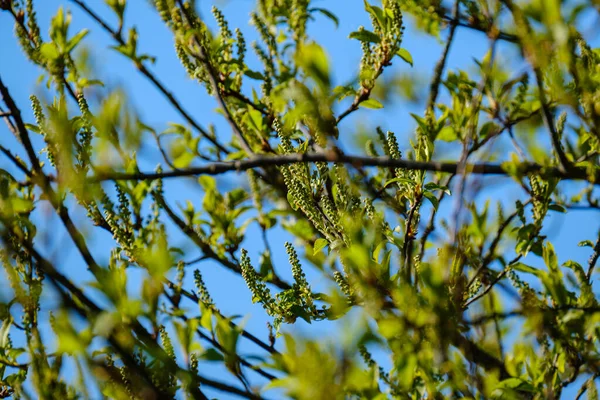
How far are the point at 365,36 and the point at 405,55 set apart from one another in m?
0.14

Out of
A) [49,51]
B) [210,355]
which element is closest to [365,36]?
[49,51]

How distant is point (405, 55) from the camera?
6.69 feet

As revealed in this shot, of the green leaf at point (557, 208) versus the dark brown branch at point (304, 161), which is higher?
the green leaf at point (557, 208)

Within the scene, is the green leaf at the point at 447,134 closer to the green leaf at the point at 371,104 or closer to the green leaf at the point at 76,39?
the green leaf at the point at 371,104

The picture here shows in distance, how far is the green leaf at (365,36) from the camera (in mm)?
1961

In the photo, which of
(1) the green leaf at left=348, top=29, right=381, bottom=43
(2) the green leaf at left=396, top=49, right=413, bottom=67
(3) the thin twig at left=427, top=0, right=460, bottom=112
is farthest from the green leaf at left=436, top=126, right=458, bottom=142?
(1) the green leaf at left=348, top=29, right=381, bottom=43

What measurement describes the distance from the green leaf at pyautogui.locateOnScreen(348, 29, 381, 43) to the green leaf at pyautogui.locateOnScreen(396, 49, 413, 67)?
68mm

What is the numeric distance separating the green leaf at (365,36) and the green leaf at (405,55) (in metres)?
0.07

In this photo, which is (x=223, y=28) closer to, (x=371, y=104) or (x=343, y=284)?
(x=371, y=104)

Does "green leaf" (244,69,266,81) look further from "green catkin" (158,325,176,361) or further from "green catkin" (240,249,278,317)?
"green catkin" (158,325,176,361)

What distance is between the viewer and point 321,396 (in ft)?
3.16

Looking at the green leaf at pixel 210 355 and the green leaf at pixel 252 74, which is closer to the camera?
the green leaf at pixel 210 355

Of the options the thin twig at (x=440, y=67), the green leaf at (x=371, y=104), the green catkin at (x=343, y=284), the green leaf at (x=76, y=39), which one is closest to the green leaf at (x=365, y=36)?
the green leaf at (x=371, y=104)

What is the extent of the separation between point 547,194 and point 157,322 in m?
1.14
